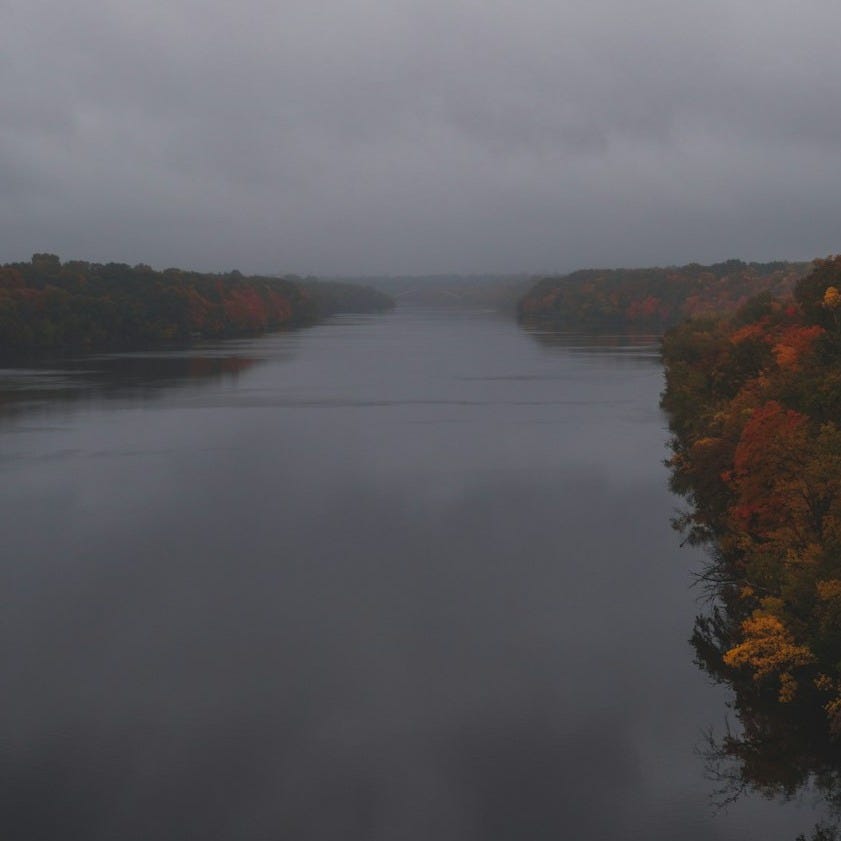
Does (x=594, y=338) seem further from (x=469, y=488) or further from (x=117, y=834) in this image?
(x=117, y=834)

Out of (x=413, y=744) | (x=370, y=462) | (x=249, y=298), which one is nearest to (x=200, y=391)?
(x=370, y=462)

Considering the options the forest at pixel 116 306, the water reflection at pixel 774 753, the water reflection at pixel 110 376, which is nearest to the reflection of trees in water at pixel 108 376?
the water reflection at pixel 110 376

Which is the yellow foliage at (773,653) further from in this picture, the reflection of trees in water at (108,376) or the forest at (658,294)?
the forest at (658,294)

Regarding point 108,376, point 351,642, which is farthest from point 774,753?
point 108,376

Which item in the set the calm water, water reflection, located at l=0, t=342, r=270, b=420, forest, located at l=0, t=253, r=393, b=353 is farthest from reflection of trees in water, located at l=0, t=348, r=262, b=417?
the calm water

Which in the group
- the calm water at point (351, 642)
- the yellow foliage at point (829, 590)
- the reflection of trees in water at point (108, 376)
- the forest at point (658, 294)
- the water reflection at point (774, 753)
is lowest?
the water reflection at point (774, 753)

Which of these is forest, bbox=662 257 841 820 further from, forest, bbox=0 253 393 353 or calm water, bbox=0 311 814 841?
forest, bbox=0 253 393 353
